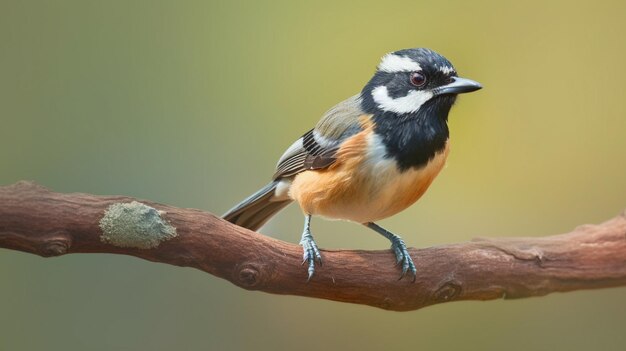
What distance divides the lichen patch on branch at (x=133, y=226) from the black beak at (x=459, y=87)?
0.51 metres

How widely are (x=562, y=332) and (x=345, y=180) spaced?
645 mm

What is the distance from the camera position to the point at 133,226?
1035 millimetres

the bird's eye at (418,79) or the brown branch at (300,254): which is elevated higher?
the bird's eye at (418,79)

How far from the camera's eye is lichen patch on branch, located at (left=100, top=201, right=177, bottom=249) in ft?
3.37

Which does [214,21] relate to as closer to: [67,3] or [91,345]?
[67,3]

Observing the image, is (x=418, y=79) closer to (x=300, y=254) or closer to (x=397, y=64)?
(x=397, y=64)

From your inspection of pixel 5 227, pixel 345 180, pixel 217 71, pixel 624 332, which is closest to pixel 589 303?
pixel 624 332

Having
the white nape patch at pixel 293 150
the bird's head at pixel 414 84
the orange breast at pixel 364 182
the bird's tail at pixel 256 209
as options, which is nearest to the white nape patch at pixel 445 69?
the bird's head at pixel 414 84

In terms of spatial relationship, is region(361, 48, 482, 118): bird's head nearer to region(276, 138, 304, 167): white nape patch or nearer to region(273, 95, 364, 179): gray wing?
region(273, 95, 364, 179): gray wing

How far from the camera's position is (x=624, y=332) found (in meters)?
1.61

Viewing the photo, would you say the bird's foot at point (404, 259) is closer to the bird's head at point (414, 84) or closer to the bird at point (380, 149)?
the bird at point (380, 149)

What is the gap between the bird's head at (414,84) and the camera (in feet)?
3.85

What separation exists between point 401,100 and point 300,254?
329mm

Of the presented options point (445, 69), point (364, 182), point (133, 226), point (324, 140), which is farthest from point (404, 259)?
point (133, 226)
